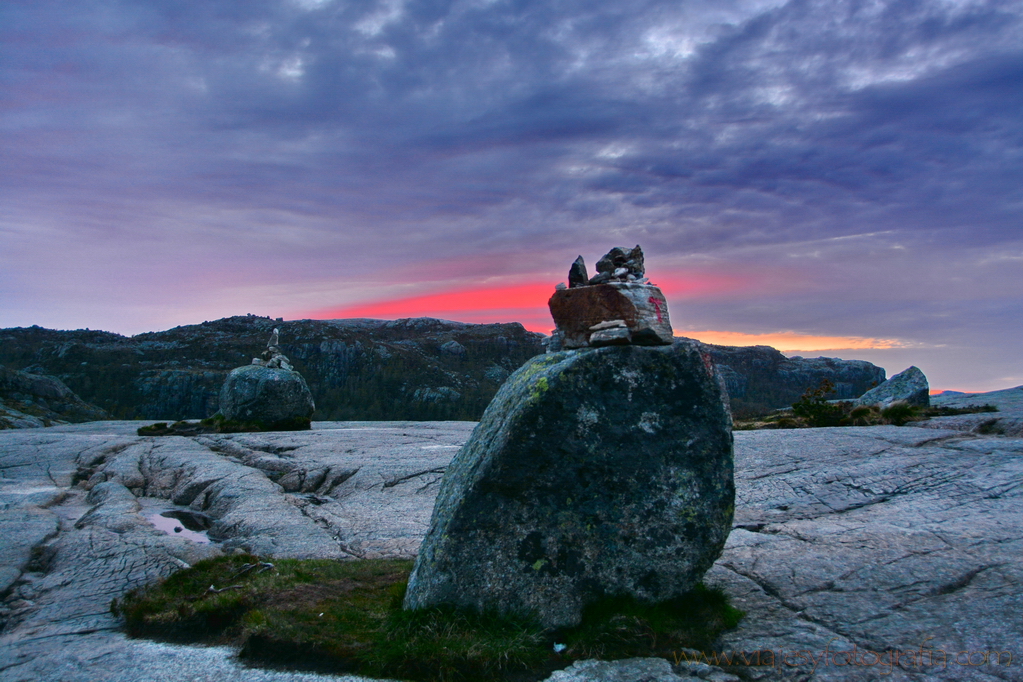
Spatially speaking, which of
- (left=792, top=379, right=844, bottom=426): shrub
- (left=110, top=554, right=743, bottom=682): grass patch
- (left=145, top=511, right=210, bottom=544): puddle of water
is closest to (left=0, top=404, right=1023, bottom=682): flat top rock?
(left=110, top=554, right=743, bottom=682): grass patch

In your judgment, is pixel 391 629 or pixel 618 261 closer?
pixel 391 629

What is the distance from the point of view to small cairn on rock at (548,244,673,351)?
7828 millimetres

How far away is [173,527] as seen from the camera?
1370cm

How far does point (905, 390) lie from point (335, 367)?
114222 millimetres

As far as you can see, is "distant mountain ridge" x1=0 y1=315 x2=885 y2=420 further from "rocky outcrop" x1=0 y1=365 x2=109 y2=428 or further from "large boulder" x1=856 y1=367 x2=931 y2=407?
"large boulder" x1=856 y1=367 x2=931 y2=407

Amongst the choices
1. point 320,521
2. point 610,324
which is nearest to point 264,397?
point 320,521

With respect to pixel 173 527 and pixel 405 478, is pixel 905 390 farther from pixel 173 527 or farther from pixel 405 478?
pixel 173 527

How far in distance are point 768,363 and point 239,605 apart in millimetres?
167475

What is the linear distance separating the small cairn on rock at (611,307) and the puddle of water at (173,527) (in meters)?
9.35

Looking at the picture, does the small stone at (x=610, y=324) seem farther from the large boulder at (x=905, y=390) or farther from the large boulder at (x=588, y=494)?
the large boulder at (x=905, y=390)

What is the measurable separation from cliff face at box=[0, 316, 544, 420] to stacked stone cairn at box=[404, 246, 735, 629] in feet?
273

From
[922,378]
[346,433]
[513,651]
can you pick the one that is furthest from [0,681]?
[922,378]

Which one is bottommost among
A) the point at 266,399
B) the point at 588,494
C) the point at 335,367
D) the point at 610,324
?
the point at 588,494

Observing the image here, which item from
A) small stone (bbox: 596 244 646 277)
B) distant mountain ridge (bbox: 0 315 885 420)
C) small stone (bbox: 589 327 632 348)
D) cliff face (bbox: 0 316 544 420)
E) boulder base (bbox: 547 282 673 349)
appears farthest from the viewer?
distant mountain ridge (bbox: 0 315 885 420)
